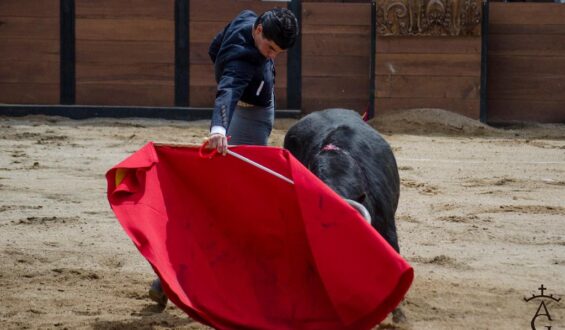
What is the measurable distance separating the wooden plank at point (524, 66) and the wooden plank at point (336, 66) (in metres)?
1.24

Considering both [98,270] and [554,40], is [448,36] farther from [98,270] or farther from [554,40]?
[98,270]

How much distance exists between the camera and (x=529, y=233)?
4.74 m

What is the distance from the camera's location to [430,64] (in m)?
9.57

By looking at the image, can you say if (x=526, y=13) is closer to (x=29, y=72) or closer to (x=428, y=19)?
(x=428, y=19)

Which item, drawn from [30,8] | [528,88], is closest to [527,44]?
[528,88]

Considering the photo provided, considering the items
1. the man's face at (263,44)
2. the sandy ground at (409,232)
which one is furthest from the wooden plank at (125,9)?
the man's face at (263,44)

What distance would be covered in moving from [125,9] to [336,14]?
206cm

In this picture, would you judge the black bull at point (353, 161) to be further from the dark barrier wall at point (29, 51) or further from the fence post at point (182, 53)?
the dark barrier wall at point (29, 51)

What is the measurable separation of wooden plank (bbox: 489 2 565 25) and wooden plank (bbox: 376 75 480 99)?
70cm

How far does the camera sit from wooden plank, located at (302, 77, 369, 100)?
992 centimetres

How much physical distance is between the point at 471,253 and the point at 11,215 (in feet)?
7.35

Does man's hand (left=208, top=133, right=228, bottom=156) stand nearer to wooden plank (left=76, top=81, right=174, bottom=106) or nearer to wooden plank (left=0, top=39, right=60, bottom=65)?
wooden plank (left=76, top=81, right=174, bottom=106)

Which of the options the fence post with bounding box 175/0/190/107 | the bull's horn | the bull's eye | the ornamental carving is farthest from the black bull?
the fence post with bounding box 175/0/190/107

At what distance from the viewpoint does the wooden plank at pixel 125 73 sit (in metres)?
9.91
